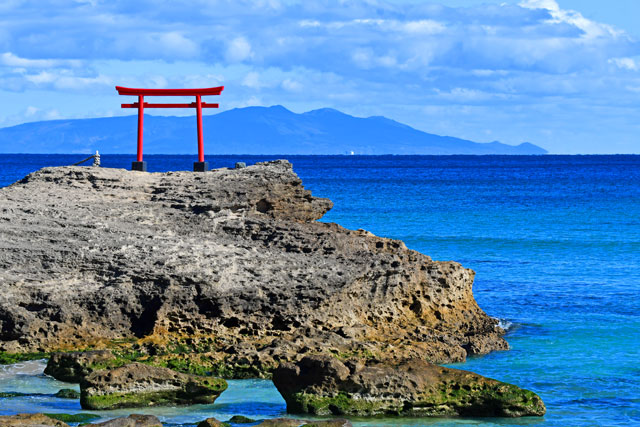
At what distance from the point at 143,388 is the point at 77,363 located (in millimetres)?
1373

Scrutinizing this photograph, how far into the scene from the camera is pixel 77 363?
12414 mm

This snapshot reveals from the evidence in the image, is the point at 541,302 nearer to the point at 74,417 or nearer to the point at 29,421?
the point at 74,417

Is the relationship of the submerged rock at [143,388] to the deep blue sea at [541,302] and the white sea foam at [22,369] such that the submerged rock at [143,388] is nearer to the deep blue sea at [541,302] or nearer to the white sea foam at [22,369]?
the deep blue sea at [541,302]

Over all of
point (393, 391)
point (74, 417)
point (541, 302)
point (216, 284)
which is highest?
point (216, 284)

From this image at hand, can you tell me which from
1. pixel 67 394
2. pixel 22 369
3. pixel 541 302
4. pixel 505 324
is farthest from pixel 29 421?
pixel 541 302

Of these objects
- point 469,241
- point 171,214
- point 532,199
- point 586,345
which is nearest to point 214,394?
point 171,214

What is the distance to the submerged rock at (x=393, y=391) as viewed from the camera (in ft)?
37.1

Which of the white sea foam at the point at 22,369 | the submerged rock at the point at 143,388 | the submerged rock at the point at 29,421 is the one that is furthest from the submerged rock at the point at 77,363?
the submerged rock at the point at 29,421

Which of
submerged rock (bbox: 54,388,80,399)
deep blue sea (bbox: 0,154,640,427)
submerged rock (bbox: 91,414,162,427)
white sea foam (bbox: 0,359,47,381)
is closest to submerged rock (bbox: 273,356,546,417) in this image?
deep blue sea (bbox: 0,154,640,427)

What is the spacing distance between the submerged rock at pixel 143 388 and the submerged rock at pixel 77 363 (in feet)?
2.52

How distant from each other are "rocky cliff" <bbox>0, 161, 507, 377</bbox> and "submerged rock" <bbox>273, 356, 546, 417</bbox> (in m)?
1.81

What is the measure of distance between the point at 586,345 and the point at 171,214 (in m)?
7.84

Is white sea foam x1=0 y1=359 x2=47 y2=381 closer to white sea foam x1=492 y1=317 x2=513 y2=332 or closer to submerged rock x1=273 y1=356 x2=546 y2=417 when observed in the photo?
submerged rock x1=273 y1=356 x2=546 y2=417

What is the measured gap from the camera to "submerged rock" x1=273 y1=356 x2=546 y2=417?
37.1 feet
